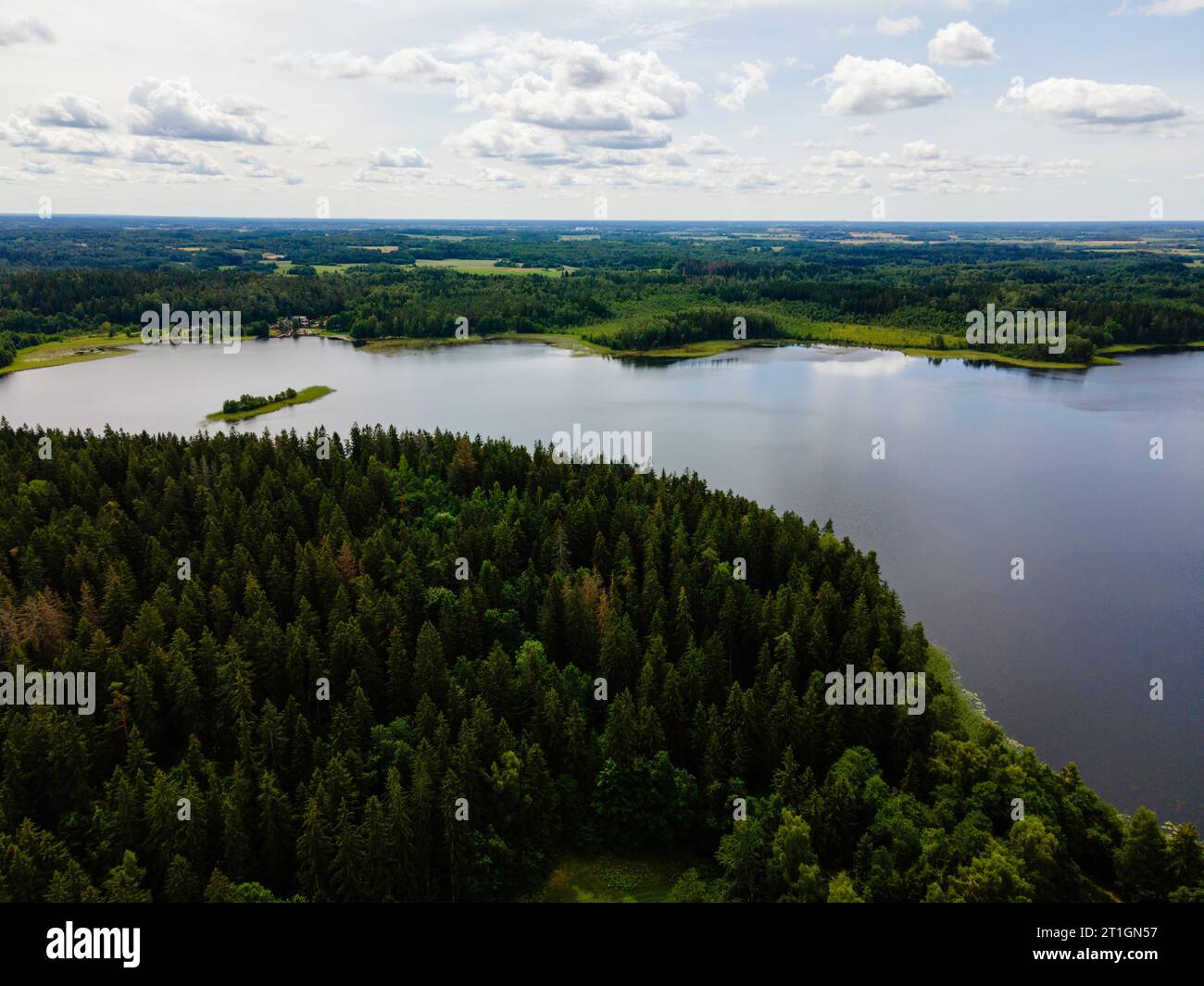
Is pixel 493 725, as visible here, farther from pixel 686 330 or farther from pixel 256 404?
pixel 686 330

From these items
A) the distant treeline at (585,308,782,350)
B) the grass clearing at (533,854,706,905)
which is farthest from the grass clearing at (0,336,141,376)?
the grass clearing at (533,854,706,905)

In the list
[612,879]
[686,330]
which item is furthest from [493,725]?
[686,330]

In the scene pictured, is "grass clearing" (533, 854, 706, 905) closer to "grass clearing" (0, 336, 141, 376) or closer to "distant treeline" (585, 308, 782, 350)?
"distant treeline" (585, 308, 782, 350)

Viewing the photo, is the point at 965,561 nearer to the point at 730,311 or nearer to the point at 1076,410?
the point at 1076,410

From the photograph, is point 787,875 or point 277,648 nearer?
point 787,875

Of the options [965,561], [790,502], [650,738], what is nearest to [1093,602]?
[965,561]

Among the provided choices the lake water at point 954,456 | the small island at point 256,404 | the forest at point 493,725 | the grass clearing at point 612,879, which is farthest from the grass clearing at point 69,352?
the grass clearing at point 612,879

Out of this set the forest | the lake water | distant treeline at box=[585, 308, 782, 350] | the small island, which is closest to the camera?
the forest
